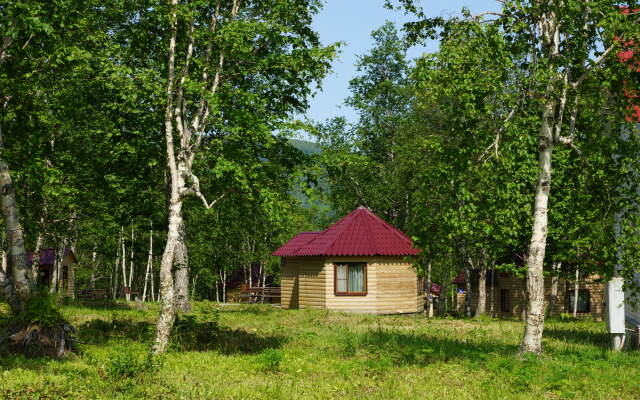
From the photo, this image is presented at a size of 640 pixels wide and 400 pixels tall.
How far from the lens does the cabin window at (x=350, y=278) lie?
3384 centimetres

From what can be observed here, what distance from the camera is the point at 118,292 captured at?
73250mm

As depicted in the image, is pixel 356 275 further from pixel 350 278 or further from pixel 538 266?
pixel 538 266

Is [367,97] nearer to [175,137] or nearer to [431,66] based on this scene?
[175,137]

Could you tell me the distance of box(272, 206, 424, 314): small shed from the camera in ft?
110

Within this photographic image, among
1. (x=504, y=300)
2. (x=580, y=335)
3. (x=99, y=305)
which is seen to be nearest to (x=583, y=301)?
(x=504, y=300)

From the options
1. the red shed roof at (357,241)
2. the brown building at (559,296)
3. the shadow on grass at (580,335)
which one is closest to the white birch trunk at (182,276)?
the red shed roof at (357,241)

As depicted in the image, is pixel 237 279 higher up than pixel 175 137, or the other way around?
pixel 175 137

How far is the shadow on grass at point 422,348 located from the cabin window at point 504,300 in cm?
3130

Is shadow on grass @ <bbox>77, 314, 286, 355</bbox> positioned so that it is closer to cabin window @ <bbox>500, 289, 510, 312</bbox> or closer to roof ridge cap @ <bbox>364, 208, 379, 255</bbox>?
roof ridge cap @ <bbox>364, 208, 379, 255</bbox>

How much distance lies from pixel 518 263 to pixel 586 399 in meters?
34.5

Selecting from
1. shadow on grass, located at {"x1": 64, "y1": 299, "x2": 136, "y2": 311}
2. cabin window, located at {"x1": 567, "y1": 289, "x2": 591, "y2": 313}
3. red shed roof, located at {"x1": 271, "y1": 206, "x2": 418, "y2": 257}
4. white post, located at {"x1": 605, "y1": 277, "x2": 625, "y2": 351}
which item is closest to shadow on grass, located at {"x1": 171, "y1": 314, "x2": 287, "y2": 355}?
white post, located at {"x1": 605, "y1": 277, "x2": 625, "y2": 351}

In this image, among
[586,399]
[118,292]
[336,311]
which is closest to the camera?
[586,399]

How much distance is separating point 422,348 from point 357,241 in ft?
61.0

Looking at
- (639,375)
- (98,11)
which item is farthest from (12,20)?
(639,375)
